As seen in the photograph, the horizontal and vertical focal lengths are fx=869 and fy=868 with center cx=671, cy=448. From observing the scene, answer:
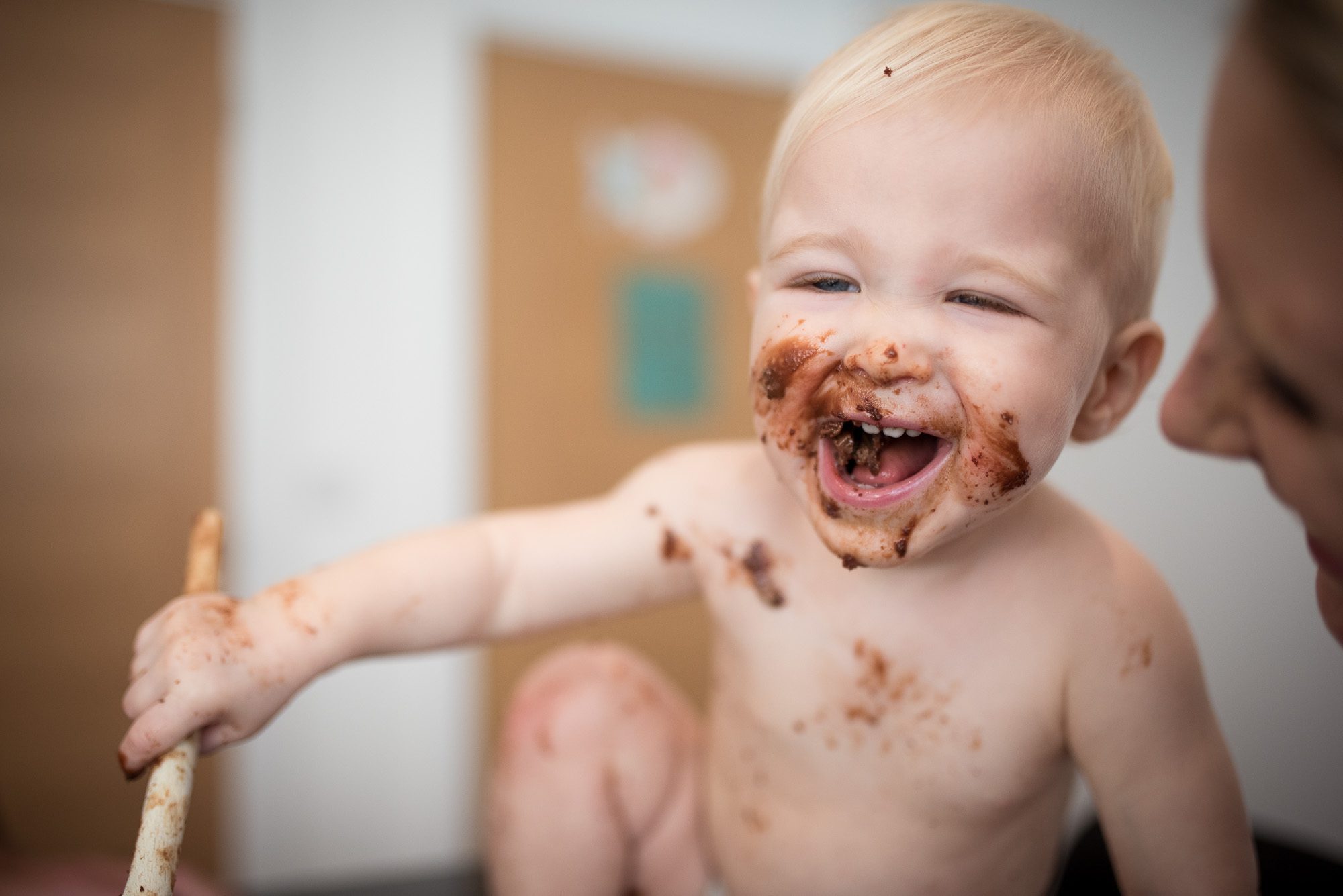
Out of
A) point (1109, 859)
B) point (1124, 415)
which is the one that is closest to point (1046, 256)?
point (1124, 415)

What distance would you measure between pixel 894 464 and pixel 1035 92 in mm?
247

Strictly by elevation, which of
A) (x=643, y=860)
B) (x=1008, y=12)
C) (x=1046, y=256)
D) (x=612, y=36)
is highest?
(x=612, y=36)

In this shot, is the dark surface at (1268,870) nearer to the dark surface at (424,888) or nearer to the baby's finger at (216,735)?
the baby's finger at (216,735)

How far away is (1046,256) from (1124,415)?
0.58 feet

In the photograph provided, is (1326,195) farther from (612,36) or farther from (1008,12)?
(612,36)

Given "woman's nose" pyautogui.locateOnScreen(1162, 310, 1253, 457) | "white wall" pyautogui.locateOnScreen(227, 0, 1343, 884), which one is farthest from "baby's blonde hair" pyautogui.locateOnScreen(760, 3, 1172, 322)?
"white wall" pyautogui.locateOnScreen(227, 0, 1343, 884)

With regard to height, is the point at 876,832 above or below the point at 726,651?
below

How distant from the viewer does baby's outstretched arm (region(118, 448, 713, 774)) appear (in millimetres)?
536

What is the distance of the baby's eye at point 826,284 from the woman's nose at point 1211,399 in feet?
0.63

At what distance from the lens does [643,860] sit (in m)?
0.80

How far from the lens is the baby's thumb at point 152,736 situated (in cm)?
52

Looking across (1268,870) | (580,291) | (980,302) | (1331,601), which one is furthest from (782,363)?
(580,291)

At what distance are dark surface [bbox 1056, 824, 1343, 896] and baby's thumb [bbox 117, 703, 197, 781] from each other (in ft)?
2.53

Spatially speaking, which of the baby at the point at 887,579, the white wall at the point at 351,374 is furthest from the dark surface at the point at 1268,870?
the white wall at the point at 351,374
